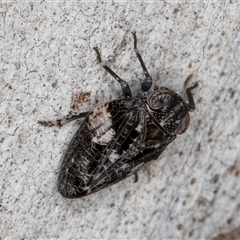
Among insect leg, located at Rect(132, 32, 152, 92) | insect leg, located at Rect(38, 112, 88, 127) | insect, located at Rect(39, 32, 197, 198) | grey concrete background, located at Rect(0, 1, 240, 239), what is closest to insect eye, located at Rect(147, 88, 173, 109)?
insect, located at Rect(39, 32, 197, 198)

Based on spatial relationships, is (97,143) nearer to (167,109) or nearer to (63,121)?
(63,121)

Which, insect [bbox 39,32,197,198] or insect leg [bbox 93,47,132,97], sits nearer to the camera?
insect [bbox 39,32,197,198]

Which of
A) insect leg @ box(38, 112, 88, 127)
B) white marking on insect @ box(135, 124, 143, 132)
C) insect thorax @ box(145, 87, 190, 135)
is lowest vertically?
insect leg @ box(38, 112, 88, 127)

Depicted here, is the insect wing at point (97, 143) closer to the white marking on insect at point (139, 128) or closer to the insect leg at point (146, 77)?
the white marking on insect at point (139, 128)

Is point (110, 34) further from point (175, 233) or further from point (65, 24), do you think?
point (175, 233)

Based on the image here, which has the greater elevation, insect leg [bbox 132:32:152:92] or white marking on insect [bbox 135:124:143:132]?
insect leg [bbox 132:32:152:92]

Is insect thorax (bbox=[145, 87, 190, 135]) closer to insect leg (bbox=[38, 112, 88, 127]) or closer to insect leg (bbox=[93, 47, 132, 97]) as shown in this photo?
insect leg (bbox=[93, 47, 132, 97])

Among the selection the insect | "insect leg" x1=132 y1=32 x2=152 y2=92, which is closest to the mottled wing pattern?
the insect

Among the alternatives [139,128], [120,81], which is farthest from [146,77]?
[139,128]
